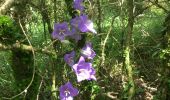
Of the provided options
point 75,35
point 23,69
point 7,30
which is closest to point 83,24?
point 75,35

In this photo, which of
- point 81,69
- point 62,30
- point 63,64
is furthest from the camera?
point 63,64

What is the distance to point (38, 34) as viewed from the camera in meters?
5.79

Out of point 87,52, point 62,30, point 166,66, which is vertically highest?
point 62,30

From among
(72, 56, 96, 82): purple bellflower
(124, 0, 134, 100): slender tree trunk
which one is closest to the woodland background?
(124, 0, 134, 100): slender tree trunk

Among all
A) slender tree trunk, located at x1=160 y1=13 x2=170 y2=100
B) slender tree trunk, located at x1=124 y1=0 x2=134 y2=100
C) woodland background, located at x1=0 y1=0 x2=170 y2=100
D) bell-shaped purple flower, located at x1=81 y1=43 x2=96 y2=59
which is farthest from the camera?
slender tree trunk, located at x1=160 y1=13 x2=170 y2=100

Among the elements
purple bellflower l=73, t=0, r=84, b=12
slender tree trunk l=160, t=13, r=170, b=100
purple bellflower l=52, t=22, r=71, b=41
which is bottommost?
slender tree trunk l=160, t=13, r=170, b=100

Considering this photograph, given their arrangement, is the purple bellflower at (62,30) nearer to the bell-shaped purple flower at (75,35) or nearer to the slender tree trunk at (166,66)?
the bell-shaped purple flower at (75,35)

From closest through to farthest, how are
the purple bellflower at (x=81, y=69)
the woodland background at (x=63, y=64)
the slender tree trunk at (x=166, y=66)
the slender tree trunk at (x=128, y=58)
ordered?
the purple bellflower at (x=81, y=69), the woodland background at (x=63, y=64), the slender tree trunk at (x=128, y=58), the slender tree trunk at (x=166, y=66)

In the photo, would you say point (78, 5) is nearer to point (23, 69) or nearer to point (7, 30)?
point (7, 30)

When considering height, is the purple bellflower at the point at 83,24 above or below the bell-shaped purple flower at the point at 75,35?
above

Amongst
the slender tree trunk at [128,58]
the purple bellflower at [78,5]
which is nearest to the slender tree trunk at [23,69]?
the purple bellflower at [78,5]

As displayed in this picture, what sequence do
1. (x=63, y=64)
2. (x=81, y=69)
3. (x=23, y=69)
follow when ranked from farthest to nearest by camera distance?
1. (x=63, y=64)
2. (x=23, y=69)
3. (x=81, y=69)

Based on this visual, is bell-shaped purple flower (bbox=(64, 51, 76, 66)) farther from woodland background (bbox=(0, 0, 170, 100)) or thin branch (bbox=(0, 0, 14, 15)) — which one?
thin branch (bbox=(0, 0, 14, 15))

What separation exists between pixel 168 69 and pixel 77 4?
4.73 ft
